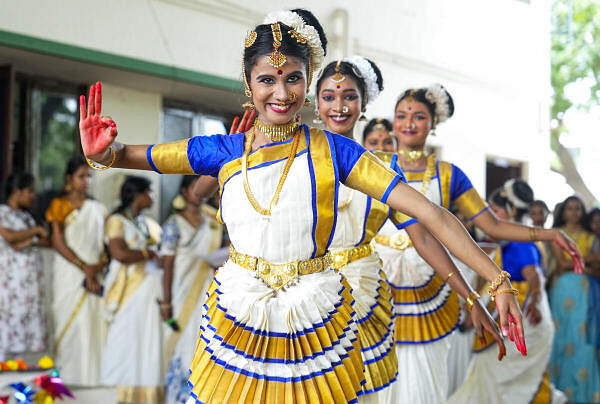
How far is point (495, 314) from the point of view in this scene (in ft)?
19.9

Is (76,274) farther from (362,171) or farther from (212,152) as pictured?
(362,171)

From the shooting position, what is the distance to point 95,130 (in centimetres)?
232

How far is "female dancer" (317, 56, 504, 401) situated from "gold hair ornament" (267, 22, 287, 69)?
105 cm

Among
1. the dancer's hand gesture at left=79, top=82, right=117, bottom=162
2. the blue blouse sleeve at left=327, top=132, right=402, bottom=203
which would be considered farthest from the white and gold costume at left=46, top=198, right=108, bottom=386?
the blue blouse sleeve at left=327, top=132, right=402, bottom=203

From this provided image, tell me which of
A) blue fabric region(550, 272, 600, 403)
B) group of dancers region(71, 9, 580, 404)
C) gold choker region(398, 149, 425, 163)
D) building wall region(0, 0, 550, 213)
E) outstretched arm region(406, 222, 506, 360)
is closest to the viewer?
group of dancers region(71, 9, 580, 404)

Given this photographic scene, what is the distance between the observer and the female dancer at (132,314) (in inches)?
242

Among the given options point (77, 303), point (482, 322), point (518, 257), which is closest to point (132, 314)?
point (77, 303)

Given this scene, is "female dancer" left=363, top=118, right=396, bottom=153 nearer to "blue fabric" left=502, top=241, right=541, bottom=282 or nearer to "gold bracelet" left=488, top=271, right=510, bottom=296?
"blue fabric" left=502, top=241, right=541, bottom=282

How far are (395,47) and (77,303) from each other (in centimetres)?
568

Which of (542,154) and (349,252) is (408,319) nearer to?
(349,252)

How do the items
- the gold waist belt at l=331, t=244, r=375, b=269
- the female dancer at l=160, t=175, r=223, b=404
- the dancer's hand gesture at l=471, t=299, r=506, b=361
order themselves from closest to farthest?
the dancer's hand gesture at l=471, t=299, r=506, b=361 → the gold waist belt at l=331, t=244, r=375, b=269 → the female dancer at l=160, t=175, r=223, b=404

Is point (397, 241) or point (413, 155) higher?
point (413, 155)

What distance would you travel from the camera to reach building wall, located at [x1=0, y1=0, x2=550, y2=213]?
6.65 meters

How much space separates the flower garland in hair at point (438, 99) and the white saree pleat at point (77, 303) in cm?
320
